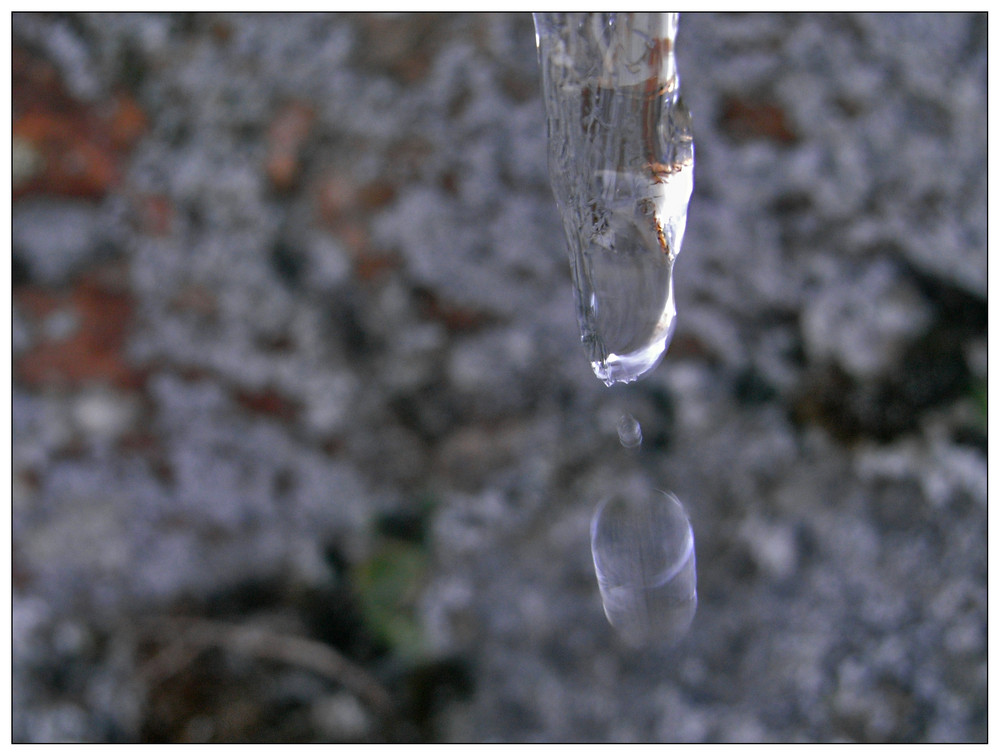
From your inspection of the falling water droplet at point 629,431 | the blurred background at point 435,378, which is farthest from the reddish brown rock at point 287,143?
the falling water droplet at point 629,431

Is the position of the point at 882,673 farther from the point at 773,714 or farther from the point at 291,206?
the point at 291,206

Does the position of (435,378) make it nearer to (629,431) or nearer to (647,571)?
(629,431)

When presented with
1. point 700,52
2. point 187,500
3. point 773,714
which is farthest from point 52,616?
point 700,52

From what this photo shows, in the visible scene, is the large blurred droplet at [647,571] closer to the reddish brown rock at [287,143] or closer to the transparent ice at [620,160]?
the transparent ice at [620,160]

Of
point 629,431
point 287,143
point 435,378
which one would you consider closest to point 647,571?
point 629,431

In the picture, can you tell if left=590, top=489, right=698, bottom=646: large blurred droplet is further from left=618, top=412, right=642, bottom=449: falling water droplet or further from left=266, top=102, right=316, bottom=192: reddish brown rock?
left=266, top=102, right=316, bottom=192: reddish brown rock
